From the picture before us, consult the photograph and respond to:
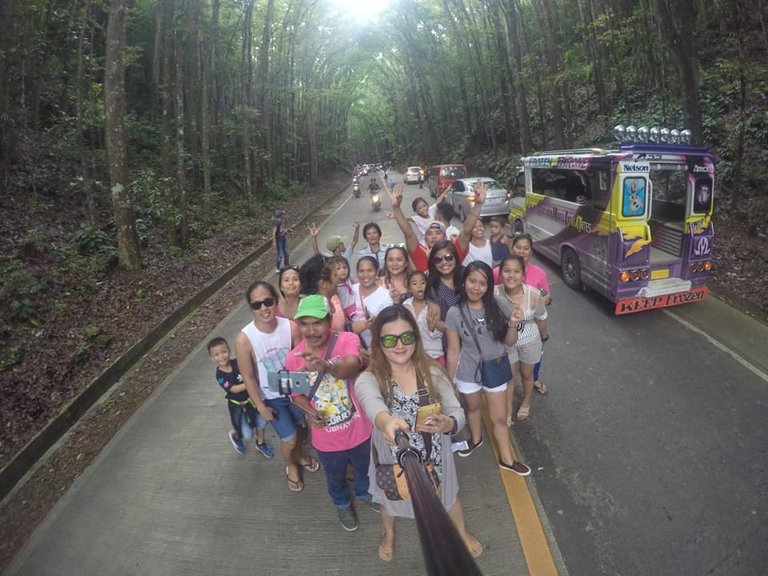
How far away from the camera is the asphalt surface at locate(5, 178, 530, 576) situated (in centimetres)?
285

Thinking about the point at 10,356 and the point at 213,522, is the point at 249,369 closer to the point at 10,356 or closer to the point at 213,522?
the point at 213,522

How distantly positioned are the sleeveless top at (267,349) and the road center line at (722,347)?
5.06m

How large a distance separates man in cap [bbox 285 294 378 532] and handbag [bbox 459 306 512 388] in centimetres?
96

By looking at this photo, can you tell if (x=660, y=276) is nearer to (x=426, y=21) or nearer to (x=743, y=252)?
(x=743, y=252)

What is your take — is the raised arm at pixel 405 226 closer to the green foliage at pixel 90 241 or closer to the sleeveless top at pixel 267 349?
the sleeveless top at pixel 267 349

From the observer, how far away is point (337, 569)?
275 cm

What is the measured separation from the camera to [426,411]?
2.15m

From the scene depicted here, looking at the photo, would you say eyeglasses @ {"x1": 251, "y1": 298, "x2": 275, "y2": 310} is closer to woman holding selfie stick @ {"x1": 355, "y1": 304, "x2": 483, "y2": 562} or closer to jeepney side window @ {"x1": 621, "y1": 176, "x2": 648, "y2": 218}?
woman holding selfie stick @ {"x1": 355, "y1": 304, "x2": 483, "y2": 562}

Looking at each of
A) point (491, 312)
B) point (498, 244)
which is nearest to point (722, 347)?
point (498, 244)

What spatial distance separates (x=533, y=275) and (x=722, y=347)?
3.21 metres

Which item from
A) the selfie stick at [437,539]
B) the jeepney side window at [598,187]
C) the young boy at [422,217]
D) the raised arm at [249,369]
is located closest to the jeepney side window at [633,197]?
the jeepney side window at [598,187]

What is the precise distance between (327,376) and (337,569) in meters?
1.34

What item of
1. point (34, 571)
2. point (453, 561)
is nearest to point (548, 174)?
point (453, 561)

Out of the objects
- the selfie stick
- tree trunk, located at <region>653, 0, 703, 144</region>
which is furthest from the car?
the selfie stick
